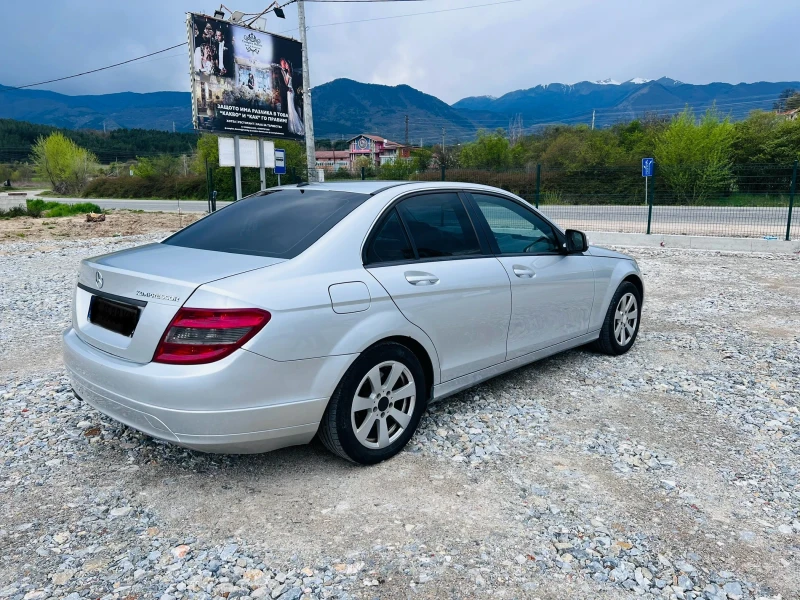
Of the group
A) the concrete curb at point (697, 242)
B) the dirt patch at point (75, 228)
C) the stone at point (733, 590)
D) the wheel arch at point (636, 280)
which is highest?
the wheel arch at point (636, 280)

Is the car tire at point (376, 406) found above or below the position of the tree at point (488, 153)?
below

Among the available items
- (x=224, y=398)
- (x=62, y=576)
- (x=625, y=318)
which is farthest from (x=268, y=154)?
(x=62, y=576)

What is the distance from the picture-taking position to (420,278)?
3557 millimetres

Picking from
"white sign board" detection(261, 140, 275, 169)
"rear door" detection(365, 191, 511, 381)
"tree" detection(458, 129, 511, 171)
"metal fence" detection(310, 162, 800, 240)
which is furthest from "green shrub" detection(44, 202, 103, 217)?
"tree" detection(458, 129, 511, 171)

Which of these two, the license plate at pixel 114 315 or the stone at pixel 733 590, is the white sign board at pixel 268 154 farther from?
the stone at pixel 733 590

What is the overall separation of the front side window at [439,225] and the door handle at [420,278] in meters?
0.15

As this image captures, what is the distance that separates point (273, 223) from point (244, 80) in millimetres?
17231

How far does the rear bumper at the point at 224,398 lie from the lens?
9.14 feet

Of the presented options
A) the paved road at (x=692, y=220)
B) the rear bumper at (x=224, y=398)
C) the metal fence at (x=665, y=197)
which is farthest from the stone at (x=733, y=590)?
the paved road at (x=692, y=220)

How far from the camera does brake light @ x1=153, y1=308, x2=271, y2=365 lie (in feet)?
9.16

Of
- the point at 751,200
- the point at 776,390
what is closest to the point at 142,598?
the point at 776,390

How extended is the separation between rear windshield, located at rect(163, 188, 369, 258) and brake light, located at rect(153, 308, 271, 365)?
523 mm

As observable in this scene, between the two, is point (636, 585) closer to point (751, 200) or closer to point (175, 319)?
point (175, 319)

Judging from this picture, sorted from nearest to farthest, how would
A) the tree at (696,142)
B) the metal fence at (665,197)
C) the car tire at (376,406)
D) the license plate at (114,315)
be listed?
the license plate at (114,315), the car tire at (376,406), the metal fence at (665,197), the tree at (696,142)
